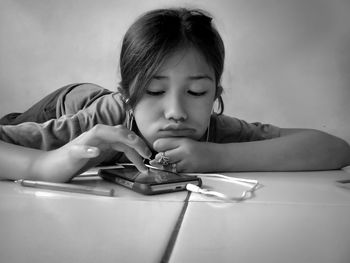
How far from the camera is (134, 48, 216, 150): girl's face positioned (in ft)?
2.67

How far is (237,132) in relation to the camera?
3.44 ft

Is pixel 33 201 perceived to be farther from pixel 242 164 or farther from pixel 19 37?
pixel 19 37

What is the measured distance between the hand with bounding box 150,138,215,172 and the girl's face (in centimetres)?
5

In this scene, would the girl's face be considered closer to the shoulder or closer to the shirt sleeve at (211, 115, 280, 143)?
the shirt sleeve at (211, 115, 280, 143)

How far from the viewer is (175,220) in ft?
1.39

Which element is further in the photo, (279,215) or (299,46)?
(299,46)

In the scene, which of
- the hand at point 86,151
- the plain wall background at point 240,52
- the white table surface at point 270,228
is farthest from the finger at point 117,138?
the plain wall background at point 240,52

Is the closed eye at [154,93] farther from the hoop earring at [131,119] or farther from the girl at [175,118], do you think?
the hoop earring at [131,119]

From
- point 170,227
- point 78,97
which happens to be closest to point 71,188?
point 170,227

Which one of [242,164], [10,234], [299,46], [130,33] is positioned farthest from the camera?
[299,46]

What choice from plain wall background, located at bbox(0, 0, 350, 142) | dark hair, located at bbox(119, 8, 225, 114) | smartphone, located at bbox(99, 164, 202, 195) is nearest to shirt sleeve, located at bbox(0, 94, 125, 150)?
dark hair, located at bbox(119, 8, 225, 114)

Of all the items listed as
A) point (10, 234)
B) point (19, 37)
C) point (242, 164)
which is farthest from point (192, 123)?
point (19, 37)

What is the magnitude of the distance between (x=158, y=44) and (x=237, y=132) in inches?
13.7

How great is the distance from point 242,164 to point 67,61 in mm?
1207
